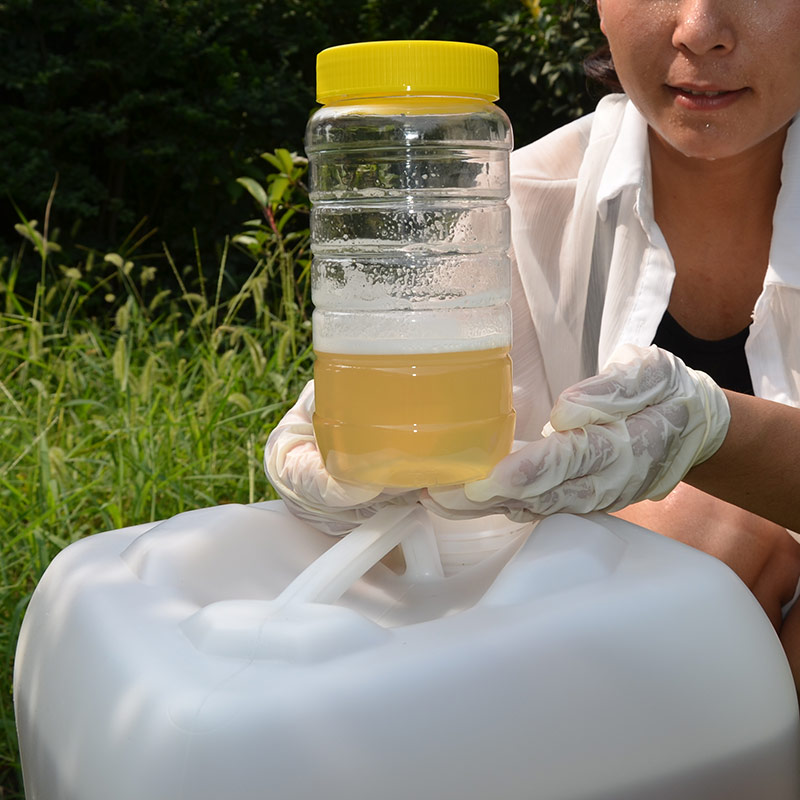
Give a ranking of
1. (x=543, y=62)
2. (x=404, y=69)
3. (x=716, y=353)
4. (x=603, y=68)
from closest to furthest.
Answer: (x=404, y=69) → (x=716, y=353) → (x=603, y=68) → (x=543, y=62)

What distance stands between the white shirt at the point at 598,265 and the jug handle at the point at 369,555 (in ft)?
1.87

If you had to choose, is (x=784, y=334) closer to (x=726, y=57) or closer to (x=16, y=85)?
(x=726, y=57)

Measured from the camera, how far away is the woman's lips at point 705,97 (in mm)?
1394

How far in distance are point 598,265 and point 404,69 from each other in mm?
804

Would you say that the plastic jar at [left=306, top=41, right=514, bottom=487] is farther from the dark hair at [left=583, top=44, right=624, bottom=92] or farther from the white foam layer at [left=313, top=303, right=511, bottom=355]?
the dark hair at [left=583, top=44, right=624, bottom=92]

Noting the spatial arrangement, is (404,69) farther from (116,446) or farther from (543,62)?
(543,62)

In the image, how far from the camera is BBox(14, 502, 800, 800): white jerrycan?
83 centimetres

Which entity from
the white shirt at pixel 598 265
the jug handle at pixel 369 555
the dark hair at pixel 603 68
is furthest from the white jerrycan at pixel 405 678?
the dark hair at pixel 603 68

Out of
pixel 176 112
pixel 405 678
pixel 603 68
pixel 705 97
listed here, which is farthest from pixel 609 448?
pixel 176 112

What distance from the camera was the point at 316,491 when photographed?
3.69 feet

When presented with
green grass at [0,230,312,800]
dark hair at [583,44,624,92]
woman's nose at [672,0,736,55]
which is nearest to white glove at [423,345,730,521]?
woman's nose at [672,0,736,55]

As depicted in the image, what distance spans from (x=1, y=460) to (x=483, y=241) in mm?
1440

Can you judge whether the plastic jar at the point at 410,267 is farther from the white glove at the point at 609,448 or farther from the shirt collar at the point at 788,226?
the shirt collar at the point at 788,226

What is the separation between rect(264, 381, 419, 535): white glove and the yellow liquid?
17 mm
